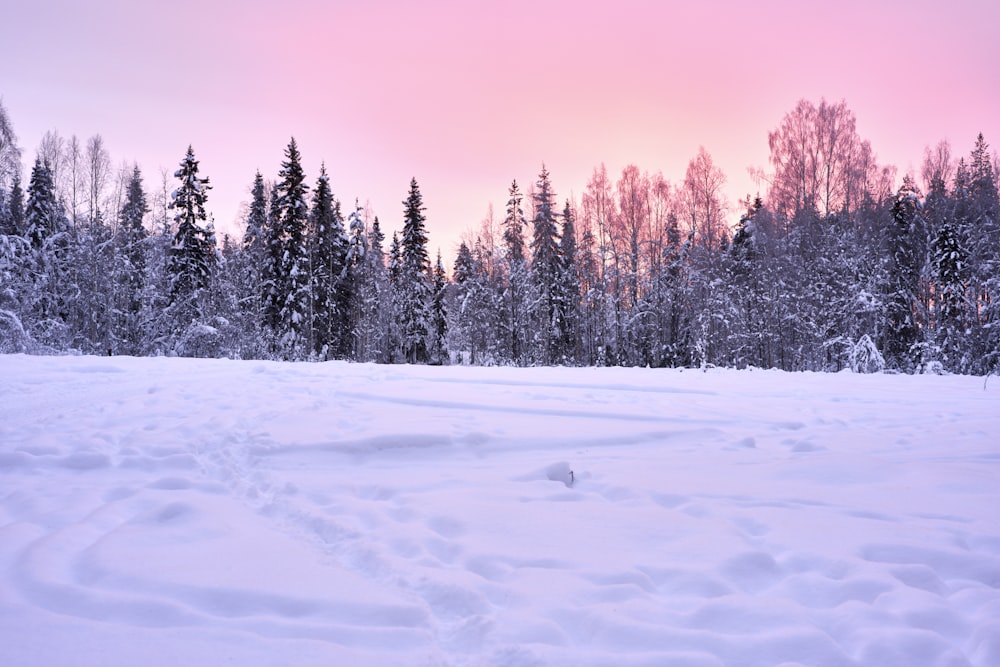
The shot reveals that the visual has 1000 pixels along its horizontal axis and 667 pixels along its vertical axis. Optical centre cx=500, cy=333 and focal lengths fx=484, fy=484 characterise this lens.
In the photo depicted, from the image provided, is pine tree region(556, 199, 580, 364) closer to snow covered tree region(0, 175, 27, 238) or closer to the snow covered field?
the snow covered field

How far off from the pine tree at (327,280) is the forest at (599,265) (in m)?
0.11

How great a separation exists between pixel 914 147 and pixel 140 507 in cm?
3564

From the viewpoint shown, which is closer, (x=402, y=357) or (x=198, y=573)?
(x=198, y=573)

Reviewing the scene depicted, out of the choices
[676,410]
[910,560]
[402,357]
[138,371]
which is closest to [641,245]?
[402,357]

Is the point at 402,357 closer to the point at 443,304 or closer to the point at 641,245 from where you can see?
the point at 443,304

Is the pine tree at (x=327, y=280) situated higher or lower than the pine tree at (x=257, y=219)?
lower

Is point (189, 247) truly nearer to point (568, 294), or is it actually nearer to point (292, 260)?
point (292, 260)

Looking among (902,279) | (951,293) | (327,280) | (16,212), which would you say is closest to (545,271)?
(327,280)

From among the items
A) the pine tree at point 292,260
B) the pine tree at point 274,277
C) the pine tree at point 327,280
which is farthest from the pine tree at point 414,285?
the pine tree at point 274,277

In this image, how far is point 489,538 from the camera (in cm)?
281

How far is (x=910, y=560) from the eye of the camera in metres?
2.53

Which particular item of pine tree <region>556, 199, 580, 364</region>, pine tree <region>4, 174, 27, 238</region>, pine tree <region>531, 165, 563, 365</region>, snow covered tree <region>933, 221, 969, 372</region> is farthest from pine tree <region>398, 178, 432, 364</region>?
snow covered tree <region>933, 221, 969, 372</region>

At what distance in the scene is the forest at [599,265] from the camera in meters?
20.3

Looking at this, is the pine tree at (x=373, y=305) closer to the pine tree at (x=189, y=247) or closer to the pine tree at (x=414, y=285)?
the pine tree at (x=414, y=285)
